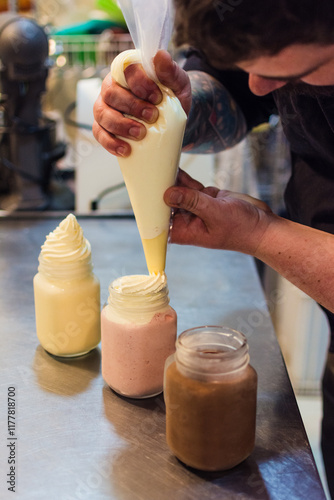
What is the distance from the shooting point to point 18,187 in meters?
2.21

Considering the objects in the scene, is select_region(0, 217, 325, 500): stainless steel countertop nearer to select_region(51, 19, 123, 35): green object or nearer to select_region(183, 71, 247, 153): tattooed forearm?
select_region(183, 71, 247, 153): tattooed forearm

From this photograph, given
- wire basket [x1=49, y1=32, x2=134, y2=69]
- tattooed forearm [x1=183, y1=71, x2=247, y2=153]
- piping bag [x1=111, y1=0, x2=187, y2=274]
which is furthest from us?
wire basket [x1=49, y1=32, x2=134, y2=69]

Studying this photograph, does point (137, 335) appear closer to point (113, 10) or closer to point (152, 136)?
point (152, 136)

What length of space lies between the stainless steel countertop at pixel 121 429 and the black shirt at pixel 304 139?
0.27m

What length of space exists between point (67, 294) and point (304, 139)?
Answer: 2.07 ft

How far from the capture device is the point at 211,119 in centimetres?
136

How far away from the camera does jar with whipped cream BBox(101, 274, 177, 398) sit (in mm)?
938

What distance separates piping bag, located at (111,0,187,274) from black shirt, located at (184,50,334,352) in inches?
8.6

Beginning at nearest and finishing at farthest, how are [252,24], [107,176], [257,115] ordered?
[252,24]
[257,115]
[107,176]

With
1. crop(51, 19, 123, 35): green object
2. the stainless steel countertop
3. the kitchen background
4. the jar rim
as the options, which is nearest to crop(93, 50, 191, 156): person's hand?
the jar rim

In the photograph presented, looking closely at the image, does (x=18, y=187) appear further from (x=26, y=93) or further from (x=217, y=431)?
(x=217, y=431)

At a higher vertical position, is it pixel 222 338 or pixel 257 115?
pixel 257 115

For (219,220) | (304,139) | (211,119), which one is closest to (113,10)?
(211,119)

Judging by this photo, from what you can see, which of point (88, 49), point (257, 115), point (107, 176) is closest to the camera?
point (257, 115)
